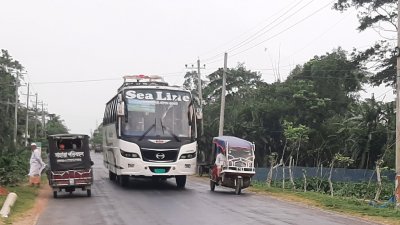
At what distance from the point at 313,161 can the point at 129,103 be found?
28.9m

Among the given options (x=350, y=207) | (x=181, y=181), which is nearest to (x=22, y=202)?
(x=181, y=181)

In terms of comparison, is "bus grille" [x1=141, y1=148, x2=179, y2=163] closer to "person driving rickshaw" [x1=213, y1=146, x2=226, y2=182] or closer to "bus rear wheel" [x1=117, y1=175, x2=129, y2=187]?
"person driving rickshaw" [x1=213, y1=146, x2=226, y2=182]

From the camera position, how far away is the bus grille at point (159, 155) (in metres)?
20.1

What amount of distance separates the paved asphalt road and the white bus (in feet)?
3.34

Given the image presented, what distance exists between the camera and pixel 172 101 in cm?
2089

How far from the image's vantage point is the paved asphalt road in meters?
12.8

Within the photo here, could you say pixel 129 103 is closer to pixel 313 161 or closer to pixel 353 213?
pixel 353 213

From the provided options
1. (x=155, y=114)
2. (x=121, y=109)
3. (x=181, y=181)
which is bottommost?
(x=181, y=181)

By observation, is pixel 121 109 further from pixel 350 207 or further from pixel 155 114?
pixel 350 207

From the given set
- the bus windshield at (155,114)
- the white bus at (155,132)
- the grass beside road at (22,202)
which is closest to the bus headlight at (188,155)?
the white bus at (155,132)

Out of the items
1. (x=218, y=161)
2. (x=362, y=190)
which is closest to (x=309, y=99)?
(x=362, y=190)

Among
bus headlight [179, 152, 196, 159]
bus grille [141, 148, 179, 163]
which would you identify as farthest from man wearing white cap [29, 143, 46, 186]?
bus headlight [179, 152, 196, 159]

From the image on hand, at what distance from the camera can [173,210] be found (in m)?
14.7

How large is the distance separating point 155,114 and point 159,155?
164 centimetres
